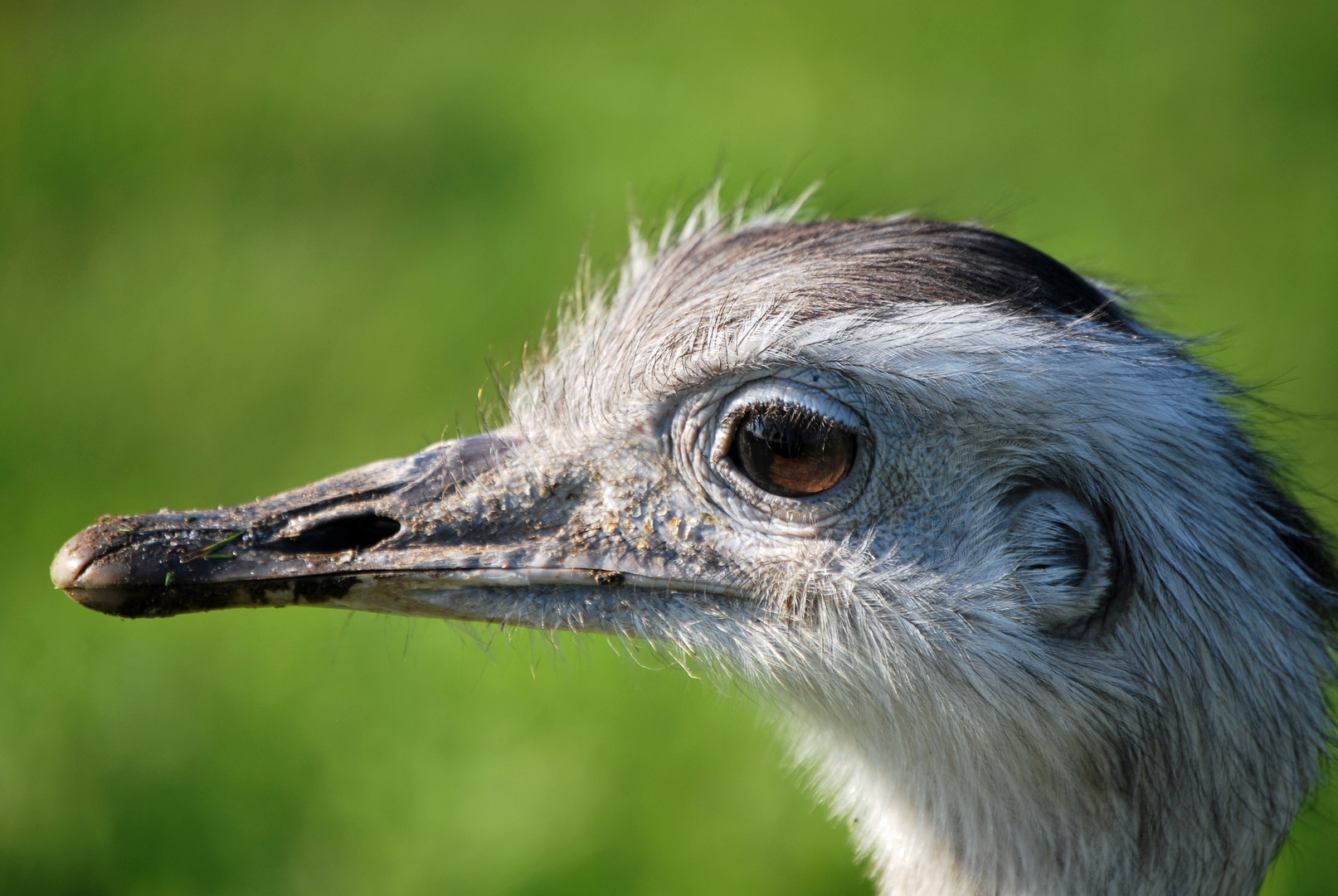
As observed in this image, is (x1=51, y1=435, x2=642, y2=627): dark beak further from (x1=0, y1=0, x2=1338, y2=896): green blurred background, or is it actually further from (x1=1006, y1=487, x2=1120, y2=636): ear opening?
(x1=0, y1=0, x2=1338, y2=896): green blurred background

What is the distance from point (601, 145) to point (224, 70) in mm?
2362

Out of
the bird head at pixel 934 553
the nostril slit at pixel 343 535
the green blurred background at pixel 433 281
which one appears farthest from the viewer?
the green blurred background at pixel 433 281

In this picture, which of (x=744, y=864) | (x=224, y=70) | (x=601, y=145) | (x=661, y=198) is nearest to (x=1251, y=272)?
(x=661, y=198)

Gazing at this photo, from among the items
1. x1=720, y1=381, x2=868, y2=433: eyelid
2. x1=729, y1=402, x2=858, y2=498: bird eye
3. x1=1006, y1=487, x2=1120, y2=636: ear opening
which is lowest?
x1=1006, y1=487, x2=1120, y2=636: ear opening

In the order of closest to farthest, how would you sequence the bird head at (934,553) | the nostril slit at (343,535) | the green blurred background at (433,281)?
the bird head at (934,553)
the nostril slit at (343,535)
the green blurred background at (433,281)

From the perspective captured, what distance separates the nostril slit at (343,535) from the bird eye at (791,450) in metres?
0.56

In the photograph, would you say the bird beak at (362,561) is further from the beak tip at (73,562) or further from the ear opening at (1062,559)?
the ear opening at (1062,559)

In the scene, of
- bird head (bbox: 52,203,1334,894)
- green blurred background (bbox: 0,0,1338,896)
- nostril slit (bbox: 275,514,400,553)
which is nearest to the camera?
bird head (bbox: 52,203,1334,894)

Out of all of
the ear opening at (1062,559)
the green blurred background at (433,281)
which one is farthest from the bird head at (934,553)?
the green blurred background at (433,281)

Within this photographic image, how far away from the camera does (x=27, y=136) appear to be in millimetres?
6051

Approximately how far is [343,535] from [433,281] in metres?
3.80

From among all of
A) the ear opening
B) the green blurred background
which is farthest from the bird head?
the green blurred background

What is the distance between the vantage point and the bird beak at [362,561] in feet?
5.84

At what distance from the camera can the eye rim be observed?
170cm
